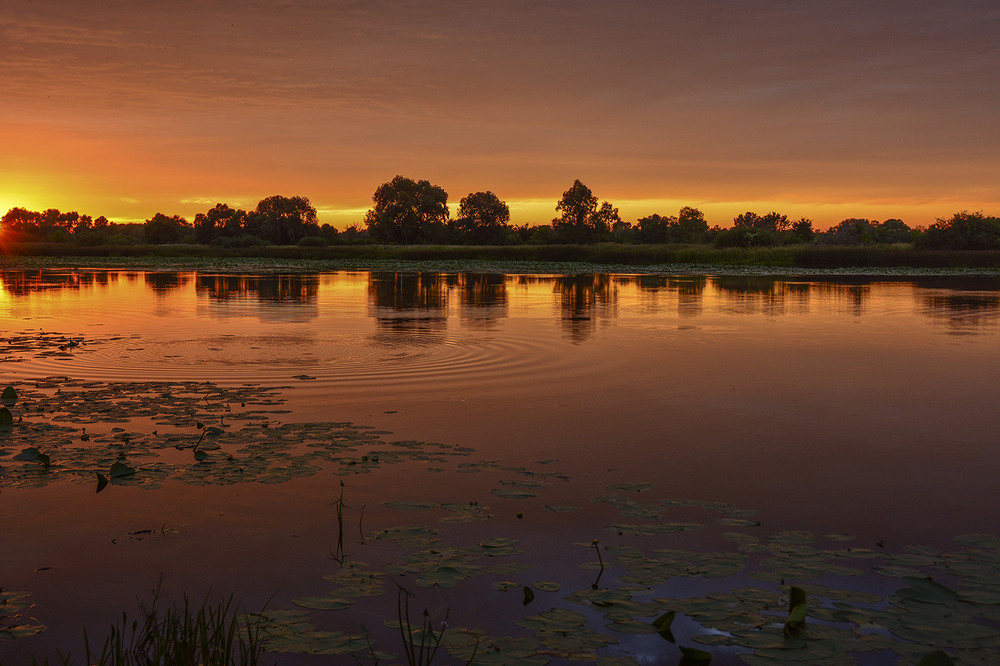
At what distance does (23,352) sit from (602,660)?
16543mm

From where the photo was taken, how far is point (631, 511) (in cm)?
718

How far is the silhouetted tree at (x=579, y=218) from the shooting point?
14950 cm

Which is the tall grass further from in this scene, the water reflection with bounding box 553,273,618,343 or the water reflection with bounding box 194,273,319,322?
the water reflection with bounding box 194,273,319,322

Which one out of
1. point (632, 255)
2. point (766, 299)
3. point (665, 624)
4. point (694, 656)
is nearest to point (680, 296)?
point (766, 299)

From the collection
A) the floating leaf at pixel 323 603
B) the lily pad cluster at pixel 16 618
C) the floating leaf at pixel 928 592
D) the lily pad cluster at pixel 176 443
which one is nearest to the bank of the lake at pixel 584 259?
the lily pad cluster at pixel 176 443

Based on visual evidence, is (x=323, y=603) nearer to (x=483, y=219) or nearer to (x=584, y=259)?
(x=584, y=259)

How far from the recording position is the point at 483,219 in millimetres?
143750

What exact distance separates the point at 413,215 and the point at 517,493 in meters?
137

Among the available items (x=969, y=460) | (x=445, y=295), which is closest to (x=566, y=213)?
(x=445, y=295)

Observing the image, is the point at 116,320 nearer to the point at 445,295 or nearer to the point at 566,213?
the point at 445,295

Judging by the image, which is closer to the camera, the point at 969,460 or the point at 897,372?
the point at 969,460

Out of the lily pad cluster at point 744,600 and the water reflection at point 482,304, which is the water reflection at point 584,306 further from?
the lily pad cluster at point 744,600

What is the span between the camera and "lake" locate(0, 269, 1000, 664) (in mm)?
5219

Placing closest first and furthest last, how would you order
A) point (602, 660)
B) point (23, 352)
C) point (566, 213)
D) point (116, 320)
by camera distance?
point (602, 660)
point (23, 352)
point (116, 320)
point (566, 213)
